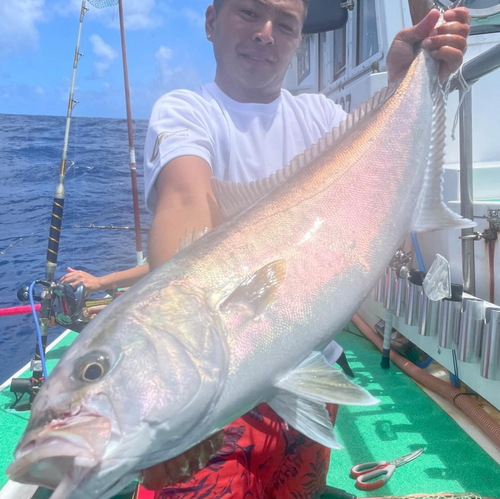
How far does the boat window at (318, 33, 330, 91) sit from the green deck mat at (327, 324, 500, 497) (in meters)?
5.63

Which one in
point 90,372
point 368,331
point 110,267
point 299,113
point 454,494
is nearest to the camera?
point 90,372

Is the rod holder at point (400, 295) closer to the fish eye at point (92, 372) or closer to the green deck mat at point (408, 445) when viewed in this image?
the green deck mat at point (408, 445)

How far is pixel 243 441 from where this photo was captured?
1635 millimetres

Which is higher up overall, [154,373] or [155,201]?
[155,201]

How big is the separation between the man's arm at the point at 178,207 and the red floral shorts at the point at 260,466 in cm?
70

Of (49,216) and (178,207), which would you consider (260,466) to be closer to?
(178,207)

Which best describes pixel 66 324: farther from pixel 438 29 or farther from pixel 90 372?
pixel 438 29

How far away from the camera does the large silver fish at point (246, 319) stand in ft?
3.17

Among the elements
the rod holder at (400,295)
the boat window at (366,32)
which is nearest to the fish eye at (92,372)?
the rod holder at (400,295)

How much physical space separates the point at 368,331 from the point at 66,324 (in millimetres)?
2820

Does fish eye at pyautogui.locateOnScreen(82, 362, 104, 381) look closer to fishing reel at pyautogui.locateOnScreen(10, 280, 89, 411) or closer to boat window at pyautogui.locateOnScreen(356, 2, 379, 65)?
fishing reel at pyautogui.locateOnScreen(10, 280, 89, 411)

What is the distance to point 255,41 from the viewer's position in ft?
6.12

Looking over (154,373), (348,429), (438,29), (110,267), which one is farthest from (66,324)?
(110,267)

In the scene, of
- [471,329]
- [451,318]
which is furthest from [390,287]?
[471,329]
